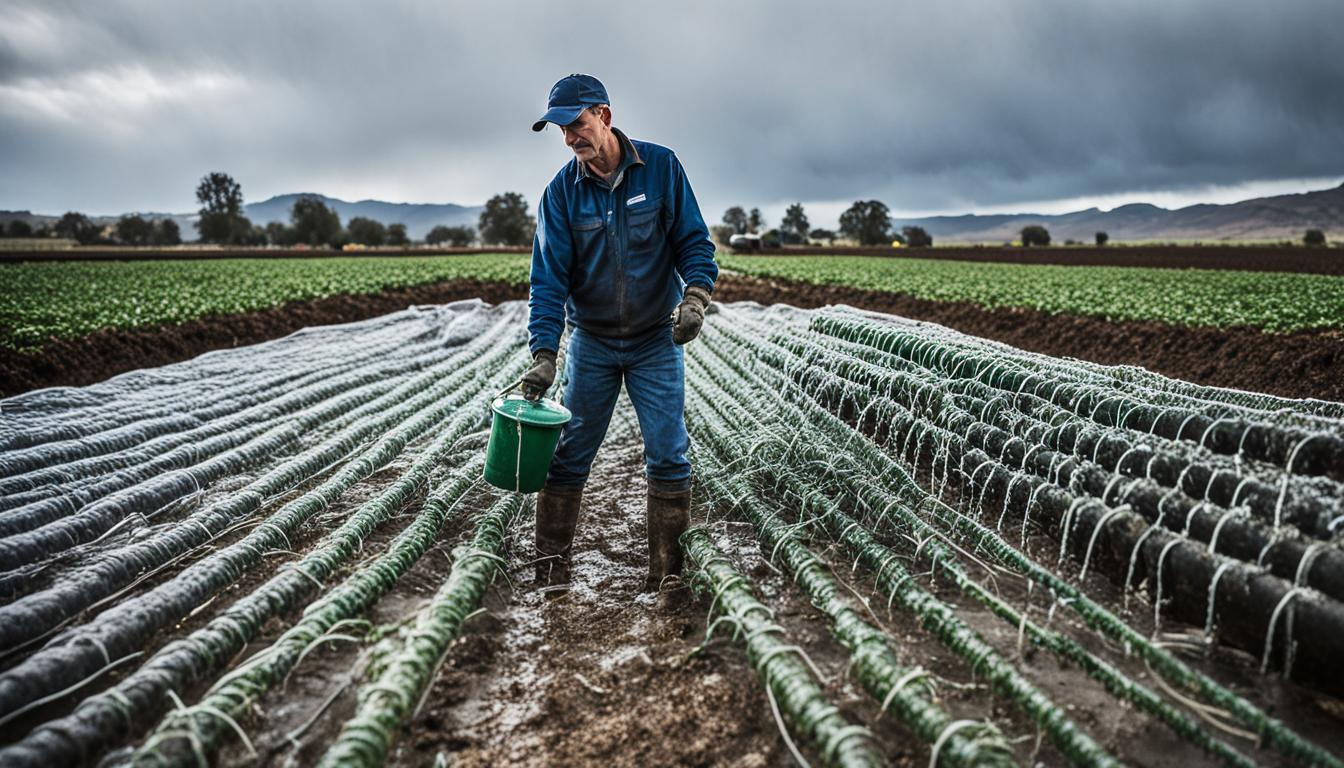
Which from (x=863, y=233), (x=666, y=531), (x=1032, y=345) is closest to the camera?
(x=666, y=531)

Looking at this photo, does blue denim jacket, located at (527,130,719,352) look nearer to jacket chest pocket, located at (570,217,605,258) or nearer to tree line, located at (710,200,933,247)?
jacket chest pocket, located at (570,217,605,258)

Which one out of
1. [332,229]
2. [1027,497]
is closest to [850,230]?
[332,229]

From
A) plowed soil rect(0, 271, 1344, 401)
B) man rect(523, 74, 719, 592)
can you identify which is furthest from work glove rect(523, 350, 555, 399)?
plowed soil rect(0, 271, 1344, 401)

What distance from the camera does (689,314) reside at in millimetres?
3502

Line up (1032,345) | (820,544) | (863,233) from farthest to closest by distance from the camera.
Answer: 1. (863,233)
2. (1032,345)
3. (820,544)

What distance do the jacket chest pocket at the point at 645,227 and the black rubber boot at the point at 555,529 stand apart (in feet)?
4.18

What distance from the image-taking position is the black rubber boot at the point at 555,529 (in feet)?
12.8

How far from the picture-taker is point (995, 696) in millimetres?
2566

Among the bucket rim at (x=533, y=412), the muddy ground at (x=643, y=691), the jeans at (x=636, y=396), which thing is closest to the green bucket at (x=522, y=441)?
the bucket rim at (x=533, y=412)

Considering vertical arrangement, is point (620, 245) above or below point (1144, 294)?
above

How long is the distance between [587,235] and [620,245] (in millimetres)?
163

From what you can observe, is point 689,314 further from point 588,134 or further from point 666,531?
point 666,531

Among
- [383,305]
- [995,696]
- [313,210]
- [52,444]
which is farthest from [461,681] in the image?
[313,210]

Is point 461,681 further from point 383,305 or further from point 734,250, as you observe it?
point 734,250
